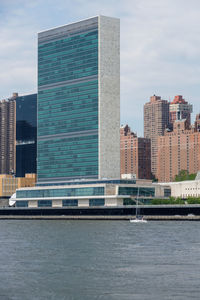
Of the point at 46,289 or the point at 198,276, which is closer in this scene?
the point at 46,289

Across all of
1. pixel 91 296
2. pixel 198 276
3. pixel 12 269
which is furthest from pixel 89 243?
pixel 91 296

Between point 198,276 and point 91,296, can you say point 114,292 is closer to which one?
point 91,296

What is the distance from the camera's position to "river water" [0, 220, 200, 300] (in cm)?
5850

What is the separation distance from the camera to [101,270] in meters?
71.6

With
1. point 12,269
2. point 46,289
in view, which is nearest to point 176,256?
point 12,269

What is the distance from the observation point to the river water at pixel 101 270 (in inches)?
2303

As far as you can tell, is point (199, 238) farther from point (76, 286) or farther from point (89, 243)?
point (76, 286)

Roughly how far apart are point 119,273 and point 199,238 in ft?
160

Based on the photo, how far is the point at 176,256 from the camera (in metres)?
84.9

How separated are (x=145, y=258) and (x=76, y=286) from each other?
22.5m

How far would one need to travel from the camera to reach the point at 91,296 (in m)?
56.9

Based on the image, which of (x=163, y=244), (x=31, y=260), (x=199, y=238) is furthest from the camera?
(x=199, y=238)

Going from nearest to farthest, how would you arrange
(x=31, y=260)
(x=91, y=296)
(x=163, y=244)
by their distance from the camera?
(x=91, y=296) < (x=31, y=260) < (x=163, y=244)

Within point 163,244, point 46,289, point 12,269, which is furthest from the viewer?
point 163,244
